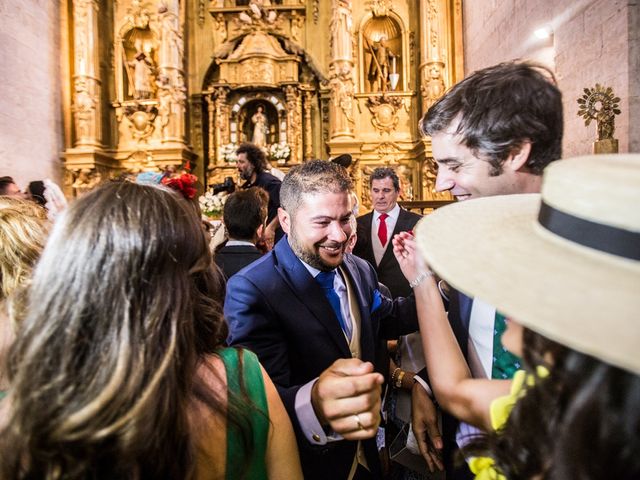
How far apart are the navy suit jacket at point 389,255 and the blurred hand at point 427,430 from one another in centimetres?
244

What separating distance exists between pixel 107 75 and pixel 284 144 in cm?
492

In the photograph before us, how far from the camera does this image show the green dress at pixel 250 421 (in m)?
0.94

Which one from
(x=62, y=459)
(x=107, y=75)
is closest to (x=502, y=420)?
(x=62, y=459)

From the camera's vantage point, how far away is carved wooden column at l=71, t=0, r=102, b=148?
997 centimetres

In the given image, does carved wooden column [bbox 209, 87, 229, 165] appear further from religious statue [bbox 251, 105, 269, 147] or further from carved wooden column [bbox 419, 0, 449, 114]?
carved wooden column [bbox 419, 0, 449, 114]

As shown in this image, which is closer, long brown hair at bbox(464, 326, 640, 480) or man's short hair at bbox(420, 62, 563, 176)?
long brown hair at bbox(464, 326, 640, 480)

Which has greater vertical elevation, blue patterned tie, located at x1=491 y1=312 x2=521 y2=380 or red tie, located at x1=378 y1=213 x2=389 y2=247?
red tie, located at x1=378 y1=213 x2=389 y2=247

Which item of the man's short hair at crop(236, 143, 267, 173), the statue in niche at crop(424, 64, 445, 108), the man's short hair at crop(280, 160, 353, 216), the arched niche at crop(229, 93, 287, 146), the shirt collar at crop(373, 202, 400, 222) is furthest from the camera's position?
the arched niche at crop(229, 93, 287, 146)

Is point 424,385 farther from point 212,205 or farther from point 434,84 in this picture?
point 434,84

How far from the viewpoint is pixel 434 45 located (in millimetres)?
9898

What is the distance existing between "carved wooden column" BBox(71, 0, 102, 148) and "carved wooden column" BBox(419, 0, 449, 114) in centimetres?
773

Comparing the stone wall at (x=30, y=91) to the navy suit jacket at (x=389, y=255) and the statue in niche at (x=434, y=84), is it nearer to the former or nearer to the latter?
the navy suit jacket at (x=389, y=255)

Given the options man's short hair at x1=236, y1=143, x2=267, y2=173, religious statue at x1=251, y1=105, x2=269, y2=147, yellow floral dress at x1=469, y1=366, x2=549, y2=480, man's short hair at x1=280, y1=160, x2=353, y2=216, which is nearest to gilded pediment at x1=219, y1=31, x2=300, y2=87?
religious statue at x1=251, y1=105, x2=269, y2=147

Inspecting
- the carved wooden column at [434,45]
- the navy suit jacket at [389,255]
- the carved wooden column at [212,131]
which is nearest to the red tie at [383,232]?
the navy suit jacket at [389,255]
